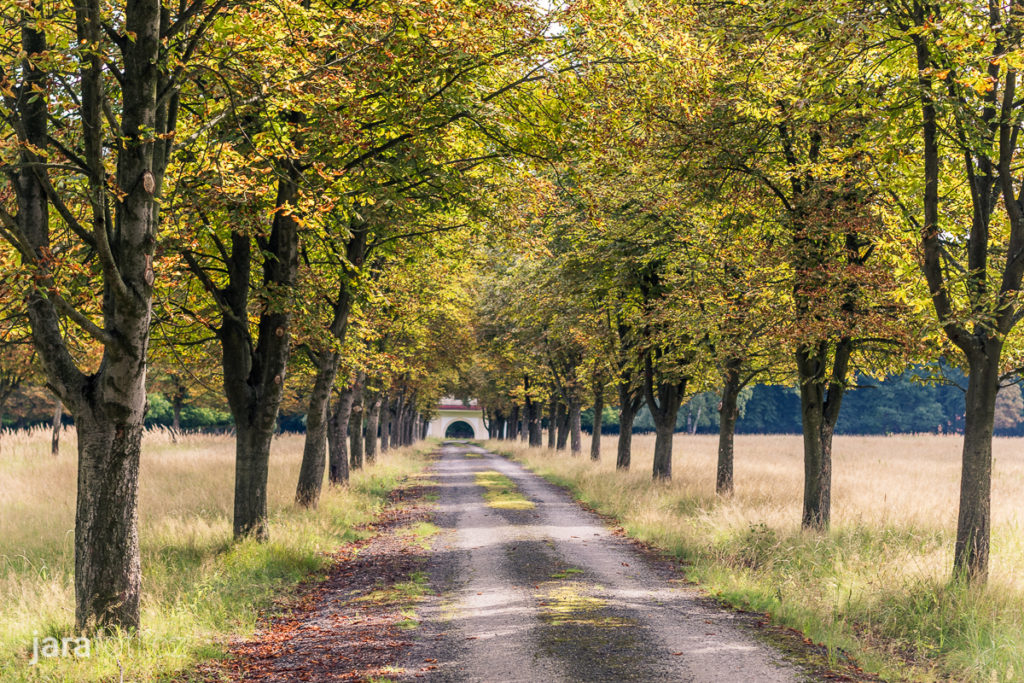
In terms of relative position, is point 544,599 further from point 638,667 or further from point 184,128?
point 184,128

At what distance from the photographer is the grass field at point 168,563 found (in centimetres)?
685

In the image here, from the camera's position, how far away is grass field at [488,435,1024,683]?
7453 mm

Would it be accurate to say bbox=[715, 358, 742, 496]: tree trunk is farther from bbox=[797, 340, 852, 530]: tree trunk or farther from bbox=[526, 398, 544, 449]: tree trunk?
bbox=[526, 398, 544, 449]: tree trunk

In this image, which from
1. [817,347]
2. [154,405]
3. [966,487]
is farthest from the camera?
[154,405]

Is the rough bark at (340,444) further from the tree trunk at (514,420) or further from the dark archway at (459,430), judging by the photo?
the dark archway at (459,430)

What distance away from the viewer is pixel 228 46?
7.58 meters

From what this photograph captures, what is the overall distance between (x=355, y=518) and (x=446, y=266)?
313 inches

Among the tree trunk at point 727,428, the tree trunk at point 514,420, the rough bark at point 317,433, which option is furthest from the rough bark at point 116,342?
the tree trunk at point 514,420

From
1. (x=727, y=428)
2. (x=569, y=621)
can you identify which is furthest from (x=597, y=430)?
(x=569, y=621)

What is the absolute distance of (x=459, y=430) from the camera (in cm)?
12581

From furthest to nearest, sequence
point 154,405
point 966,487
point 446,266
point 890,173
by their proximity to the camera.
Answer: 1. point 154,405
2. point 446,266
3. point 890,173
4. point 966,487

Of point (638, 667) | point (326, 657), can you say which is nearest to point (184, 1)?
point (326, 657)

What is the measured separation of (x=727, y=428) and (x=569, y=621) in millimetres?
12568

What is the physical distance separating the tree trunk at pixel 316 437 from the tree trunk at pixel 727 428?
9.66 meters
